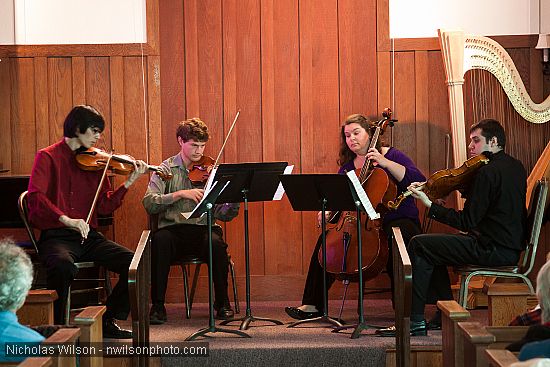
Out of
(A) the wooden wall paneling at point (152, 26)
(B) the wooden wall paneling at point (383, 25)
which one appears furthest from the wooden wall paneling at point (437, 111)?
(A) the wooden wall paneling at point (152, 26)

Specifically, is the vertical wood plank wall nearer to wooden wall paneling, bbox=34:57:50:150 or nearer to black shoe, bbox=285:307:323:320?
wooden wall paneling, bbox=34:57:50:150

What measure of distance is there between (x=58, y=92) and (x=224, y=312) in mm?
1975

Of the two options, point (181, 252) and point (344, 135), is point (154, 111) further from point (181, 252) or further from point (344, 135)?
point (344, 135)

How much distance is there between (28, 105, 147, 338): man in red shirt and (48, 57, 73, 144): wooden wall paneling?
1031 millimetres

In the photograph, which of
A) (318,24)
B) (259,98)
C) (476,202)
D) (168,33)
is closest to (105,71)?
(168,33)

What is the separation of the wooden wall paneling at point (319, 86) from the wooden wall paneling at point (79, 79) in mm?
1491

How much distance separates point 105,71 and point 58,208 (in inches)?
56.3

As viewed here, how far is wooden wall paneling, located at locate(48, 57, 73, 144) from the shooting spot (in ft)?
22.2

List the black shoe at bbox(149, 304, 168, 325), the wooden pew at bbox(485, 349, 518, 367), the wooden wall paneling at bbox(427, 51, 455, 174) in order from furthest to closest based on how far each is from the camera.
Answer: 1. the wooden wall paneling at bbox(427, 51, 455, 174)
2. the black shoe at bbox(149, 304, 168, 325)
3. the wooden pew at bbox(485, 349, 518, 367)

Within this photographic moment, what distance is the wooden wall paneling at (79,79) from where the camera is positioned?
6.76 metres

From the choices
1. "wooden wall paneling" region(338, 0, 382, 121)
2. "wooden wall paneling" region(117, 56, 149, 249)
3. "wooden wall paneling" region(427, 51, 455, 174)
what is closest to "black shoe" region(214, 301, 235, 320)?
"wooden wall paneling" region(117, 56, 149, 249)

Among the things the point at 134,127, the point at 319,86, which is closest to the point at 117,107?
the point at 134,127

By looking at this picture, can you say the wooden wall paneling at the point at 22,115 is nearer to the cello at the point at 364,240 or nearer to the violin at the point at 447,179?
the cello at the point at 364,240

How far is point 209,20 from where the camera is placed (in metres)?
6.85
